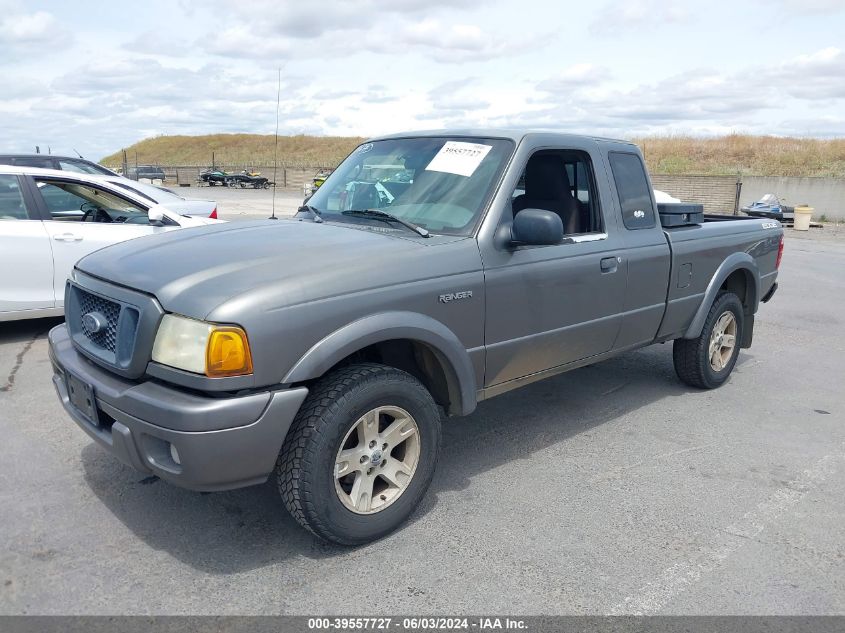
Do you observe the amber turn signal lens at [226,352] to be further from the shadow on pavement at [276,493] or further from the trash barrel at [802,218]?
the trash barrel at [802,218]

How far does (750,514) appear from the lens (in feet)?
12.0

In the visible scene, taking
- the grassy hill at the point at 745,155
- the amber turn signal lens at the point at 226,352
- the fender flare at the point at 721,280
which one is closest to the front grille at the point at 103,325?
the amber turn signal lens at the point at 226,352

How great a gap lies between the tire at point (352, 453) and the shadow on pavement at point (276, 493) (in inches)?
8.3

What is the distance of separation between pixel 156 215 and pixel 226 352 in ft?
13.8

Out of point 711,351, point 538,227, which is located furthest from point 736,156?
point 538,227

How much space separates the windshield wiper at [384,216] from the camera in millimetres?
3664

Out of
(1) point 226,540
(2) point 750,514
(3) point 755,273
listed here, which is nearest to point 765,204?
(3) point 755,273

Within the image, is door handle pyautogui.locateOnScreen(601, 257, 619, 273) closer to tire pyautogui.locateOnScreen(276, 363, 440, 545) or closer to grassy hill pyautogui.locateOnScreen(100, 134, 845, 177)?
tire pyautogui.locateOnScreen(276, 363, 440, 545)

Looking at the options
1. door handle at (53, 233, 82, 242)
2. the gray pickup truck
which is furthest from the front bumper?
door handle at (53, 233, 82, 242)

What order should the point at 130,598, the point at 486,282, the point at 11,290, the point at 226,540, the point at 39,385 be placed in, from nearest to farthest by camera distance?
the point at 130,598 < the point at 226,540 < the point at 486,282 < the point at 39,385 < the point at 11,290

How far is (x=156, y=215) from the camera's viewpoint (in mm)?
6492

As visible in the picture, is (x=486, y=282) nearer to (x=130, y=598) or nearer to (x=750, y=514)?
(x=750, y=514)

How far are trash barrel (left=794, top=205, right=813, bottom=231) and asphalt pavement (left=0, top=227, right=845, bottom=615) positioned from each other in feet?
71.0

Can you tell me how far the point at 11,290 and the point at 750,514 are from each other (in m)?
6.30
